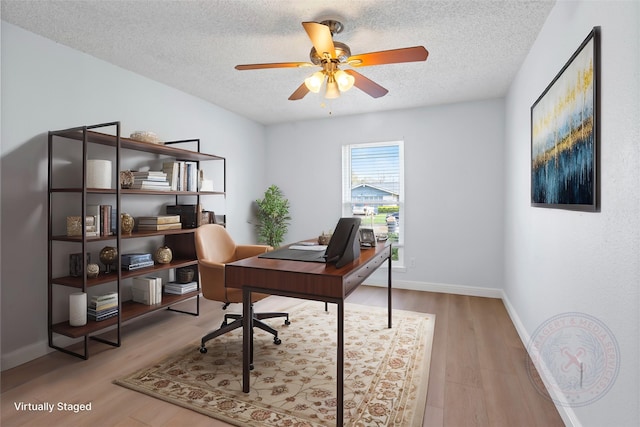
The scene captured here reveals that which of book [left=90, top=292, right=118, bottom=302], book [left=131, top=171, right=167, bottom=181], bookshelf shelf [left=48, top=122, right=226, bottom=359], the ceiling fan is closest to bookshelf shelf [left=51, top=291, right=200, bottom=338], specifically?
bookshelf shelf [left=48, top=122, right=226, bottom=359]

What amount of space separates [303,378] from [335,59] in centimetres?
220

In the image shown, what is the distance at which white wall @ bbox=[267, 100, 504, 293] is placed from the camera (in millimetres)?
4125

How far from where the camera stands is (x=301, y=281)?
174 centimetres

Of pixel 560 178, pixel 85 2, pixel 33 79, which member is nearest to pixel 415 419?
pixel 560 178

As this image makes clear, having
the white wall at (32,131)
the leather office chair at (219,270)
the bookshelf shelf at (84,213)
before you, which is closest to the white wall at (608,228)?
the leather office chair at (219,270)

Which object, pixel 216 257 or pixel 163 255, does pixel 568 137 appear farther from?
pixel 163 255

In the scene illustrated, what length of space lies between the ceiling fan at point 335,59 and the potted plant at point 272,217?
2.60 m

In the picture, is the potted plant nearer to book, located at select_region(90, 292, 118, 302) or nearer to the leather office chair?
the leather office chair

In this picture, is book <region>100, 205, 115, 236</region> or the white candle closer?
the white candle

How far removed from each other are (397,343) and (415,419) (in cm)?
98

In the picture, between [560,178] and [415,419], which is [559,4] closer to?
[560,178]

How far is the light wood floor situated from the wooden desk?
574 mm

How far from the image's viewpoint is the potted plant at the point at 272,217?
4.95 metres

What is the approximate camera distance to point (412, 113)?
4484mm
